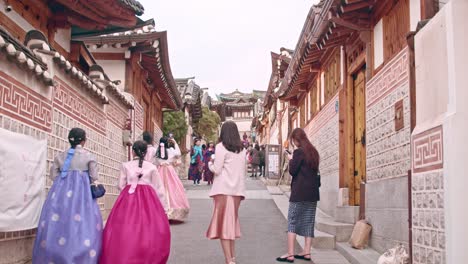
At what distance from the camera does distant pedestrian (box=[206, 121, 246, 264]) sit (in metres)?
7.07

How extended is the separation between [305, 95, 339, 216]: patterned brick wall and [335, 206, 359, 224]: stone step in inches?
45.6

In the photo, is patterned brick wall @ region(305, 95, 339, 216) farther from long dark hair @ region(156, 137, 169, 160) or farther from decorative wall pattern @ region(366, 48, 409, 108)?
long dark hair @ region(156, 137, 169, 160)

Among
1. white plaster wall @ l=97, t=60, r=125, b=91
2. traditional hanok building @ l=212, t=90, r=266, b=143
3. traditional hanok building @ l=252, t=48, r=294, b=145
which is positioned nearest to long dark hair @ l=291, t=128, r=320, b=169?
white plaster wall @ l=97, t=60, r=125, b=91

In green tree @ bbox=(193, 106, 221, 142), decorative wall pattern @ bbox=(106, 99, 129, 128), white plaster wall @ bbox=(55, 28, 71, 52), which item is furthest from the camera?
green tree @ bbox=(193, 106, 221, 142)

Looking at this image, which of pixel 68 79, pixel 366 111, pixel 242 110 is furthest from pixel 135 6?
pixel 242 110

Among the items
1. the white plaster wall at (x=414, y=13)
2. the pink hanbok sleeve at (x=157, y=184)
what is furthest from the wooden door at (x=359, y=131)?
the pink hanbok sleeve at (x=157, y=184)

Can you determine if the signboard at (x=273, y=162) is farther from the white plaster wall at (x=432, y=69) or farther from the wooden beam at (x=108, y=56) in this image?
the white plaster wall at (x=432, y=69)

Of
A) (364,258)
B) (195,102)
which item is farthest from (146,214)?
(195,102)

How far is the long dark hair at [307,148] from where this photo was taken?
7883 mm

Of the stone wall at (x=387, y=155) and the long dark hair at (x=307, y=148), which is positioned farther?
the long dark hair at (x=307, y=148)

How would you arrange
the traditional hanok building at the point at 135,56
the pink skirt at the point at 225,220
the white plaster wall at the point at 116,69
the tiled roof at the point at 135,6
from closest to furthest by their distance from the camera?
the pink skirt at the point at 225,220, the tiled roof at the point at 135,6, the traditional hanok building at the point at 135,56, the white plaster wall at the point at 116,69

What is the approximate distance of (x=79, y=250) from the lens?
6223 mm

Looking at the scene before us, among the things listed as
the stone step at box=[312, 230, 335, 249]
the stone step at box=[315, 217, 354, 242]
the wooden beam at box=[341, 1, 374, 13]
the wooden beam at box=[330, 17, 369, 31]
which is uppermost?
the wooden beam at box=[341, 1, 374, 13]

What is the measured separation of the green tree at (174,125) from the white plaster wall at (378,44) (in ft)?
67.9
